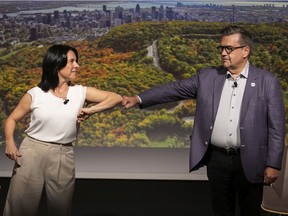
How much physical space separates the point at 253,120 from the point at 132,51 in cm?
353

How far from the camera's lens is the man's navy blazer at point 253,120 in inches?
128

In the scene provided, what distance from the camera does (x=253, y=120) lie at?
3.26 metres

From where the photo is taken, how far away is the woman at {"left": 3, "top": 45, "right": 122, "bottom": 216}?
129 inches

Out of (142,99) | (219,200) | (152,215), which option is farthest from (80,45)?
(219,200)

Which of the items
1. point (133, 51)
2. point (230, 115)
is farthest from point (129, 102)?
point (133, 51)

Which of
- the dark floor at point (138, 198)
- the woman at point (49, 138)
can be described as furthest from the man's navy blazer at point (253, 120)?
the dark floor at point (138, 198)

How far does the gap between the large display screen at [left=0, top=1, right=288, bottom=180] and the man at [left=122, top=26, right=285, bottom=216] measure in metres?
3.15

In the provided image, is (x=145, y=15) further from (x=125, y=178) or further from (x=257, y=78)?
(x=257, y=78)

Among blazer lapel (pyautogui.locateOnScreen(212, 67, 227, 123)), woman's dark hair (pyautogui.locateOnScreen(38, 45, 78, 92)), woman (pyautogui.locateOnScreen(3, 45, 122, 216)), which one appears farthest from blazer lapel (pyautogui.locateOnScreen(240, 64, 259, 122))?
woman's dark hair (pyautogui.locateOnScreen(38, 45, 78, 92))

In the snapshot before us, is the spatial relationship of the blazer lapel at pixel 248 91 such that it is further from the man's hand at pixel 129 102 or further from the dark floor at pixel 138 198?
the dark floor at pixel 138 198

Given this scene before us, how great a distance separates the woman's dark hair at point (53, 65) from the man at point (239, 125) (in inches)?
31.3

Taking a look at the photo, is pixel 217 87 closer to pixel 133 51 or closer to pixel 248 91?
pixel 248 91

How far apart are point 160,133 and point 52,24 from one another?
1695mm

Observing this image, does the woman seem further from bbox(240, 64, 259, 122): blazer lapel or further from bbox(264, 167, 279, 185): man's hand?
bbox(264, 167, 279, 185): man's hand
